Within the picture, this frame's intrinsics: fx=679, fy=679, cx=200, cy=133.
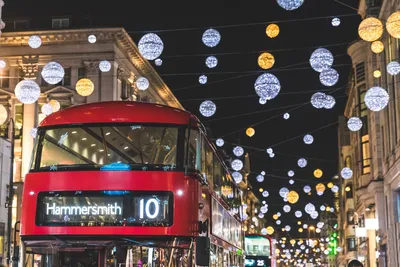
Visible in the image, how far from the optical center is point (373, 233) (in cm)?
4509

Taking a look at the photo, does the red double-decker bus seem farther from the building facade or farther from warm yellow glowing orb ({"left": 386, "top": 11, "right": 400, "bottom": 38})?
the building facade

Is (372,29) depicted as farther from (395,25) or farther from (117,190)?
(117,190)

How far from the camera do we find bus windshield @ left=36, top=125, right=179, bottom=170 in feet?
38.0

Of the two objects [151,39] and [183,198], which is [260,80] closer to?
[151,39]

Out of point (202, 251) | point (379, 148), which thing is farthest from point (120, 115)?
point (379, 148)

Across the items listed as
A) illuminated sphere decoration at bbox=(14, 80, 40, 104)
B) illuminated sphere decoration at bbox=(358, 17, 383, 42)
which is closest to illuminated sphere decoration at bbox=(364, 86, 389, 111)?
illuminated sphere decoration at bbox=(358, 17, 383, 42)

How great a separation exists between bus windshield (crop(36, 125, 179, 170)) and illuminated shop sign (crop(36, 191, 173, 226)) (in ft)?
1.97

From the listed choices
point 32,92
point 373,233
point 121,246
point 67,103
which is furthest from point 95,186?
point 67,103

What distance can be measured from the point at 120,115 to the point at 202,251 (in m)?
2.97

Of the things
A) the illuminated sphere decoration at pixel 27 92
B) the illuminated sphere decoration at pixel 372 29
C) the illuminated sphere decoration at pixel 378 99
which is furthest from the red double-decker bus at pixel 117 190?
the illuminated sphere decoration at pixel 27 92

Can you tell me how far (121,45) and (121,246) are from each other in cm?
4247

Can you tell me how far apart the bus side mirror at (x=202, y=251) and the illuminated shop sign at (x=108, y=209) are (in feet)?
1.88

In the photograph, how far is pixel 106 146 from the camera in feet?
38.7

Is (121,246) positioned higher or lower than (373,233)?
lower
